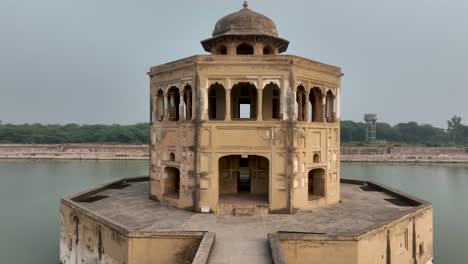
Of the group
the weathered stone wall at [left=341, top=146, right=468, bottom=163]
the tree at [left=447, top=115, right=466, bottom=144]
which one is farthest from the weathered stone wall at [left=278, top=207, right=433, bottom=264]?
the tree at [left=447, top=115, right=466, bottom=144]

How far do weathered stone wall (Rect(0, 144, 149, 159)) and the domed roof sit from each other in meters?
43.1

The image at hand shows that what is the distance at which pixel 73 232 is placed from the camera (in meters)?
11.0

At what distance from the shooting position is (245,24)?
1308cm

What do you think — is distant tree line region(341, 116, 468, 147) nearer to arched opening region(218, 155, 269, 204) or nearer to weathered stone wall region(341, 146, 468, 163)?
weathered stone wall region(341, 146, 468, 163)

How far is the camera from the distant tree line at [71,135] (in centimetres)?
6931

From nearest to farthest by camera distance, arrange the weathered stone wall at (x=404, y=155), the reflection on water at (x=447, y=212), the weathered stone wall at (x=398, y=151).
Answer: the reflection on water at (x=447, y=212) < the weathered stone wall at (x=404, y=155) < the weathered stone wall at (x=398, y=151)

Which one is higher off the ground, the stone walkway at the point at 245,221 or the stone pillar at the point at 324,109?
the stone pillar at the point at 324,109

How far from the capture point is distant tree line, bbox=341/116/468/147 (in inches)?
3115

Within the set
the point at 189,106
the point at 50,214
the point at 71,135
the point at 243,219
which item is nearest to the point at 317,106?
the point at 189,106

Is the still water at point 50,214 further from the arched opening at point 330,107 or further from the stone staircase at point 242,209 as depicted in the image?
the stone staircase at point 242,209

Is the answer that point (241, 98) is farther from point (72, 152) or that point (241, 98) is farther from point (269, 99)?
point (72, 152)

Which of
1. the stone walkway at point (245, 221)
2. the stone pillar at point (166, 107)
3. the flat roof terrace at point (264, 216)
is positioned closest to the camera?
the stone walkway at point (245, 221)

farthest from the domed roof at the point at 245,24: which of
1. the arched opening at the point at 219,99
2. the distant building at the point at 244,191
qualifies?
the arched opening at the point at 219,99

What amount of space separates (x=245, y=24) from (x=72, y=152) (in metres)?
50.3
